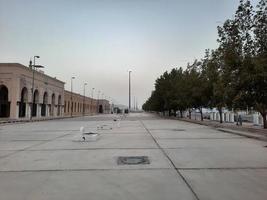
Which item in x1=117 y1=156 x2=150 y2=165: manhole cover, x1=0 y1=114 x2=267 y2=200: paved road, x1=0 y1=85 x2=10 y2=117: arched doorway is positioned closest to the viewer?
x1=0 y1=114 x2=267 y2=200: paved road

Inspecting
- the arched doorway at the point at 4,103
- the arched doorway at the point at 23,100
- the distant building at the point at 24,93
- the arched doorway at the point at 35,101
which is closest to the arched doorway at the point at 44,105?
the distant building at the point at 24,93

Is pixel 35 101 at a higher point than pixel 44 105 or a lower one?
higher

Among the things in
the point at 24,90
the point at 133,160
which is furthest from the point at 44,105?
the point at 133,160

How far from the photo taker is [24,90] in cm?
7175

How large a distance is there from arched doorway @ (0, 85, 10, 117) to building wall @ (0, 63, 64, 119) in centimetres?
113

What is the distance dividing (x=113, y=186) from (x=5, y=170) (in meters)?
4.13

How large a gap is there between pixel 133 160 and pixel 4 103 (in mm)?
60967

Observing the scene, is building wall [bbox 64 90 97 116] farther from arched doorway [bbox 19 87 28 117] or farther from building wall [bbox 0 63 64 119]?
arched doorway [bbox 19 87 28 117]

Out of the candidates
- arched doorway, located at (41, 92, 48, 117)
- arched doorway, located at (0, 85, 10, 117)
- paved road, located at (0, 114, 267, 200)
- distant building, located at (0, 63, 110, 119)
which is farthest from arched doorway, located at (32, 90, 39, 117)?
paved road, located at (0, 114, 267, 200)

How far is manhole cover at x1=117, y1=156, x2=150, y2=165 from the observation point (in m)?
11.8

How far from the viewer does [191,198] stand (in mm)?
7125

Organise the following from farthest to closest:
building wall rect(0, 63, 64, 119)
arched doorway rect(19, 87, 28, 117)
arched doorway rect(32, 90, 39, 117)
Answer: arched doorway rect(32, 90, 39, 117) → arched doorway rect(19, 87, 28, 117) → building wall rect(0, 63, 64, 119)

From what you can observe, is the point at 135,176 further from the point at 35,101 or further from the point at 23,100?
the point at 35,101

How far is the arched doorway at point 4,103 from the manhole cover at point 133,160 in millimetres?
58880
